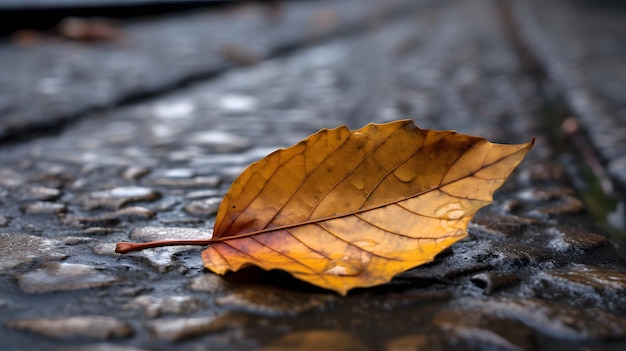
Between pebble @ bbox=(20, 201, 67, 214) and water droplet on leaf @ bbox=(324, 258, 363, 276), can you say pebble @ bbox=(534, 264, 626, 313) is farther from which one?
pebble @ bbox=(20, 201, 67, 214)

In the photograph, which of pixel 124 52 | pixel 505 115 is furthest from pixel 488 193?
pixel 124 52

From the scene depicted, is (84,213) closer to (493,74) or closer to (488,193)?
(488,193)

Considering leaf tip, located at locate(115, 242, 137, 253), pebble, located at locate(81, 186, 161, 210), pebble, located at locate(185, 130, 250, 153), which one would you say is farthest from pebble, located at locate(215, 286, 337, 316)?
pebble, located at locate(185, 130, 250, 153)

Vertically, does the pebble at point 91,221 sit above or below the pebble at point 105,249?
above

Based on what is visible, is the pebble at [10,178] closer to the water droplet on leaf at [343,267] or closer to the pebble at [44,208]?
the pebble at [44,208]

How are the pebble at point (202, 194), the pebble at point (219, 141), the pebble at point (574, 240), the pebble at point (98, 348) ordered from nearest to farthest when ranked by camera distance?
the pebble at point (98, 348)
the pebble at point (574, 240)
the pebble at point (202, 194)
the pebble at point (219, 141)

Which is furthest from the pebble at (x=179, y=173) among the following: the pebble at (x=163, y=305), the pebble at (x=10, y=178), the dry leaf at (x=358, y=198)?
the pebble at (x=163, y=305)

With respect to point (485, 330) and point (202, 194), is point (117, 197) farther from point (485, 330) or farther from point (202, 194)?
point (485, 330)
